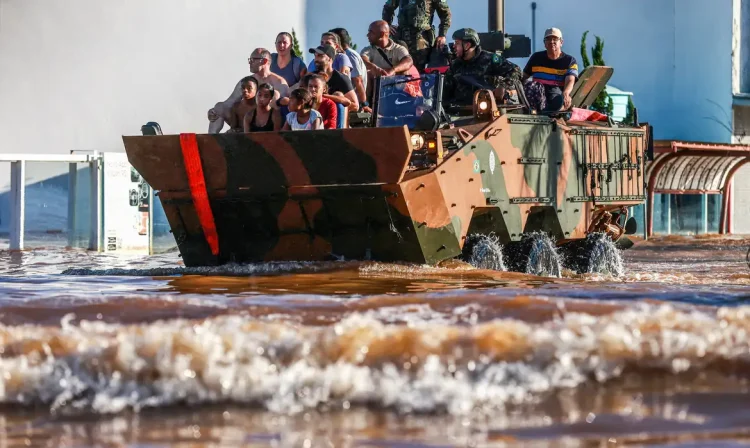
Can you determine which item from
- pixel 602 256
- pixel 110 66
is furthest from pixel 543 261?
pixel 110 66

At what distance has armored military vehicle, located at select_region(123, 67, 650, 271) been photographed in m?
10.6

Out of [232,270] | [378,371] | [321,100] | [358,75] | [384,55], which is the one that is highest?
[384,55]

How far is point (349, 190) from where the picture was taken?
1069 cm

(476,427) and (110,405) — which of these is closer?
(476,427)

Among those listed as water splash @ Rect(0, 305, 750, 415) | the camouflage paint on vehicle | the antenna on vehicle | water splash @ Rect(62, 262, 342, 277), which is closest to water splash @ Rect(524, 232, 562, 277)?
the camouflage paint on vehicle

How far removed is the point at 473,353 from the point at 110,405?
4.88 feet

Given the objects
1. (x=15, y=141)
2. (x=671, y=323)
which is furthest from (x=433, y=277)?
(x=15, y=141)

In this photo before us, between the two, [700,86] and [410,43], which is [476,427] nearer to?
[410,43]

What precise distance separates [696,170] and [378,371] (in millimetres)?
19434

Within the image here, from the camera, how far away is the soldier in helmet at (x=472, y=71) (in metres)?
12.6

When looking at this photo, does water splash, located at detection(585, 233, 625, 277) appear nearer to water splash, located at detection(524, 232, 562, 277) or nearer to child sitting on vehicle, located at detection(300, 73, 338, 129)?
water splash, located at detection(524, 232, 562, 277)

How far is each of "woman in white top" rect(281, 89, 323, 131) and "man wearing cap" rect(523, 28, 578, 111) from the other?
3.06m

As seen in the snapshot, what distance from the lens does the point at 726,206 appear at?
2508 cm

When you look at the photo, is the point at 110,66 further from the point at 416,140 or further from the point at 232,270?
the point at 416,140
